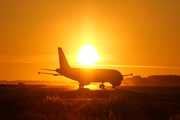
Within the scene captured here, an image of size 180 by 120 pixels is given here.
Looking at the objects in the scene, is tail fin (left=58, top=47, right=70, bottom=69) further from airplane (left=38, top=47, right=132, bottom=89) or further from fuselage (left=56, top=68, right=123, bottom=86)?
fuselage (left=56, top=68, right=123, bottom=86)

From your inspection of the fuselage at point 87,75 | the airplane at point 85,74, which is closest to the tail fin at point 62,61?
the airplane at point 85,74

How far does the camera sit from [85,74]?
66438 mm

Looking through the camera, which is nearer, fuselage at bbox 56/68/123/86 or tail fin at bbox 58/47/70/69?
fuselage at bbox 56/68/123/86

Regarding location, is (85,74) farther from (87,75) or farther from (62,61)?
(62,61)

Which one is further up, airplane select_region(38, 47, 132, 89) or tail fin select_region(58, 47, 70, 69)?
tail fin select_region(58, 47, 70, 69)

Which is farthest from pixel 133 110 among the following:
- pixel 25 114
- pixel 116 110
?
pixel 25 114

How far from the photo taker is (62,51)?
72500 mm

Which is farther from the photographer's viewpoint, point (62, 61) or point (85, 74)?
point (62, 61)

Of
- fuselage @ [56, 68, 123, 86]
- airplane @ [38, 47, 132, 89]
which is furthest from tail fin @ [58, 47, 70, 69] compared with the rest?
fuselage @ [56, 68, 123, 86]

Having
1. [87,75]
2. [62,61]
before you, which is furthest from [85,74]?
[62,61]

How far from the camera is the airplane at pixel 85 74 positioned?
219 ft

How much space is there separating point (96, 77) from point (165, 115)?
4712 centimetres

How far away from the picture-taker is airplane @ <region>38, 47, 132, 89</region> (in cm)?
6662

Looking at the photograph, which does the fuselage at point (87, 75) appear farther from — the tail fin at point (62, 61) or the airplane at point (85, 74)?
the tail fin at point (62, 61)
